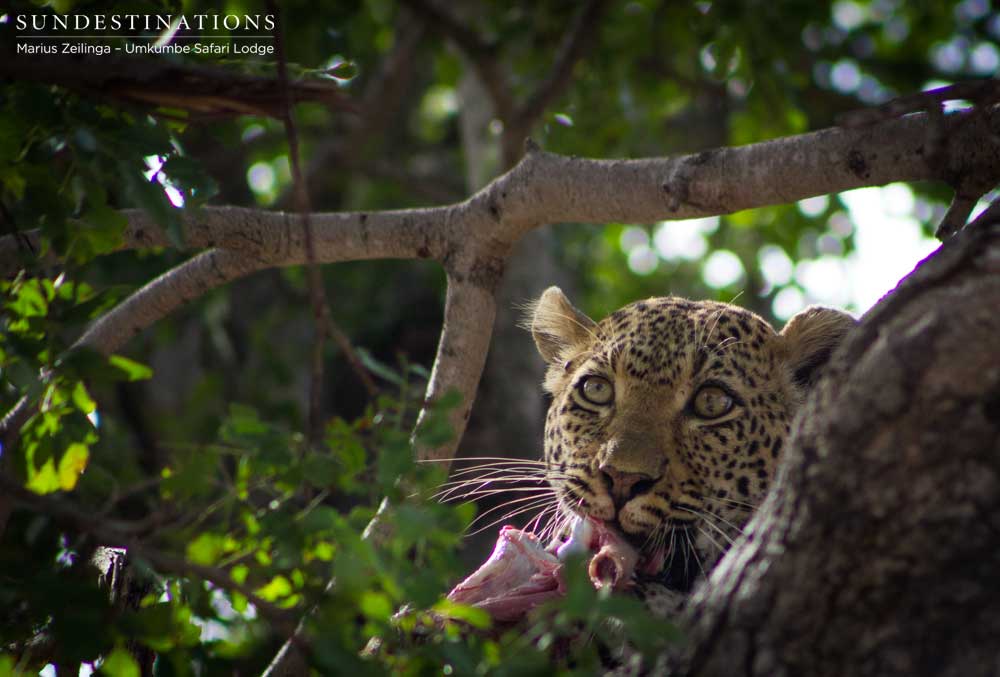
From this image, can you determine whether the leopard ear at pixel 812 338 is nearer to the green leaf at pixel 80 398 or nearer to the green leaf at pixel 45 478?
the green leaf at pixel 80 398

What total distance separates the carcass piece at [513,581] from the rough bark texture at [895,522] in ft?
5.10

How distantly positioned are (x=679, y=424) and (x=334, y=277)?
730cm

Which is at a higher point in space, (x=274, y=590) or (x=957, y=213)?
(x=957, y=213)

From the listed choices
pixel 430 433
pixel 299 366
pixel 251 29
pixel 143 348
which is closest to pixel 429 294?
pixel 299 366

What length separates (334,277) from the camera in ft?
38.7

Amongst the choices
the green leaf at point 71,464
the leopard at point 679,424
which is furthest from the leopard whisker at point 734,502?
the green leaf at point 71,464

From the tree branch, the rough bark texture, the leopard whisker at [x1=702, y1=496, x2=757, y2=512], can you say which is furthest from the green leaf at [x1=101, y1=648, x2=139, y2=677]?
the leopard whisker at [x1=702, y1=496, x2=757, y2=512]

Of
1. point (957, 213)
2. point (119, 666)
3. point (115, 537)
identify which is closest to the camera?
point (115, 537)

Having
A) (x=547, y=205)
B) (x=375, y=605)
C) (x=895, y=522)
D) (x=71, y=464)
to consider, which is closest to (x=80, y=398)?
(x=71, y=464)

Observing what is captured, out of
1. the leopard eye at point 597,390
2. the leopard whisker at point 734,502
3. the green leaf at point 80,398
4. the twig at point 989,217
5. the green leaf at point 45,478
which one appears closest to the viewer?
the twig at point 989,217

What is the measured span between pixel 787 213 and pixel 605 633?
8154mm

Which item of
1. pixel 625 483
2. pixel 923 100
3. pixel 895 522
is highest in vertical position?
pixel 923 100

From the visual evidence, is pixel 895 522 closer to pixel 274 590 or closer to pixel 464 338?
pixel 274 590

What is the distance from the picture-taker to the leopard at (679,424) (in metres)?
4.71
